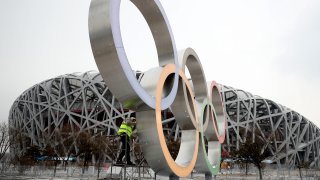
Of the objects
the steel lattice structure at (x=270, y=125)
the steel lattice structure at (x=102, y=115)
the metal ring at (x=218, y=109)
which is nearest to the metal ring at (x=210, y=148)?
the metal ring at (x=218, y=109)

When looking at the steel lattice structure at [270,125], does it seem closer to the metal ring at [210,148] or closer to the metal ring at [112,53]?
the metal ring at [210,148]

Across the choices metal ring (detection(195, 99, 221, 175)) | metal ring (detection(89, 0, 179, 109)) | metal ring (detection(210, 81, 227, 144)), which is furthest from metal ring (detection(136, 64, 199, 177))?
metal ring (detection(210, 81, 227, 144))

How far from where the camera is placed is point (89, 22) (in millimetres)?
7809

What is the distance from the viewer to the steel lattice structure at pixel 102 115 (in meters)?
55.7

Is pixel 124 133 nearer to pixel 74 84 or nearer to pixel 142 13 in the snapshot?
pixel 142 13

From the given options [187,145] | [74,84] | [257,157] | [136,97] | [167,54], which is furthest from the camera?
[74,84]

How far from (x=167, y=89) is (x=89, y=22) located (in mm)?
3819

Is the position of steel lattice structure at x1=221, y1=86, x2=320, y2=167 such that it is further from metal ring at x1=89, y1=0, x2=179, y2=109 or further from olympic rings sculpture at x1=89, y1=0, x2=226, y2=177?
metal ring at x1=89, y1=0, x2=179, y2=109

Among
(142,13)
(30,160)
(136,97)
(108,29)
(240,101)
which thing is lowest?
(30,160)

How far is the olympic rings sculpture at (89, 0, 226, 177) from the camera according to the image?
25.1 ft

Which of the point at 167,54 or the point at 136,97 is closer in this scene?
the point at 136,97

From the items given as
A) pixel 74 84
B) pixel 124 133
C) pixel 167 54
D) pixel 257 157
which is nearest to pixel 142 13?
pixel 167 54

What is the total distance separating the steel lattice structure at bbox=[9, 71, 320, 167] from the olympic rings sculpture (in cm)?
4037

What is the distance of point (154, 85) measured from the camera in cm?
927
